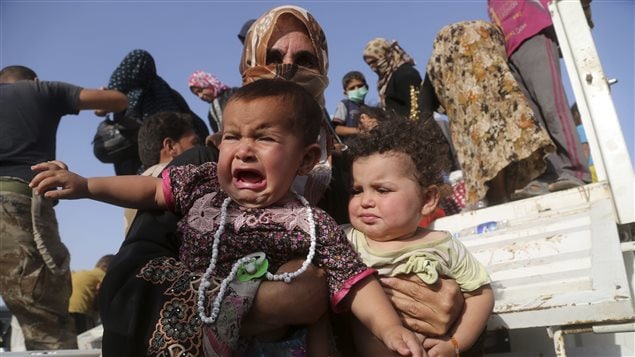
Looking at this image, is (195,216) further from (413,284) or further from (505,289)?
(505,289)

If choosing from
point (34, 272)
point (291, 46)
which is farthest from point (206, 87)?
point (291, 46)

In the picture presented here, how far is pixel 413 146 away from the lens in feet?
5.97

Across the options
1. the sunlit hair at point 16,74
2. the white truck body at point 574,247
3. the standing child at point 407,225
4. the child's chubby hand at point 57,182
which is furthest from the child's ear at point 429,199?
the sunlit hair at point 16,74

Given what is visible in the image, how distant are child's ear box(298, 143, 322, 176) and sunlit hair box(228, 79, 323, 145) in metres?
0.02

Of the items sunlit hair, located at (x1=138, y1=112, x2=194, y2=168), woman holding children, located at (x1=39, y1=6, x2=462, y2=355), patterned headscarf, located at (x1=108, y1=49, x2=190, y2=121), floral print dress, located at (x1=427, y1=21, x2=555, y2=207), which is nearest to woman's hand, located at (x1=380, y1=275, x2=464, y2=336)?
woman holding children, located at (x1=39, y1=6, x2=462, y2=355)

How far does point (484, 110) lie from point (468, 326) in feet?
7.82

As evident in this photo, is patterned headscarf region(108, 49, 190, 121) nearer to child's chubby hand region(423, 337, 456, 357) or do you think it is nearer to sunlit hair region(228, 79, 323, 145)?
sunlit hair region(228, 79, 323, 145)

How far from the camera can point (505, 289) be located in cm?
207

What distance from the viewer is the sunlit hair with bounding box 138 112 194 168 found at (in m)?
3.38

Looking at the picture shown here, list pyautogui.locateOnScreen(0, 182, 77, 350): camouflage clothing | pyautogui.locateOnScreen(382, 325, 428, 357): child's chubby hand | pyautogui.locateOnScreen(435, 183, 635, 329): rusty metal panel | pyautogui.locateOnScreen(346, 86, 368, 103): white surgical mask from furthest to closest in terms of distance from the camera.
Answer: pyautogui.locateOnScreen(346, 86, 368, 103): white surgical mask
pyautogui.locateOnScreen(0, 182, 77, 350): camouflage clothing
pyautogui.locateOnScreen(435, 183, 635, 329): rusty metal panel
pyautogui.locateOnScreen(382, 325, 428, 357): child's chubby hand

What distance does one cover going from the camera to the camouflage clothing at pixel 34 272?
11.1 ft

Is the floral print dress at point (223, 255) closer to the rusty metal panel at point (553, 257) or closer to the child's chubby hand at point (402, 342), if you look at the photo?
the child's chubby hand at point (402, 342)

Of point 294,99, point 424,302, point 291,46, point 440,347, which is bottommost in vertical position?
point 440,347

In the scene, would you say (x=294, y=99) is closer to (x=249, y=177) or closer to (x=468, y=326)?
(x=249, y=177)
